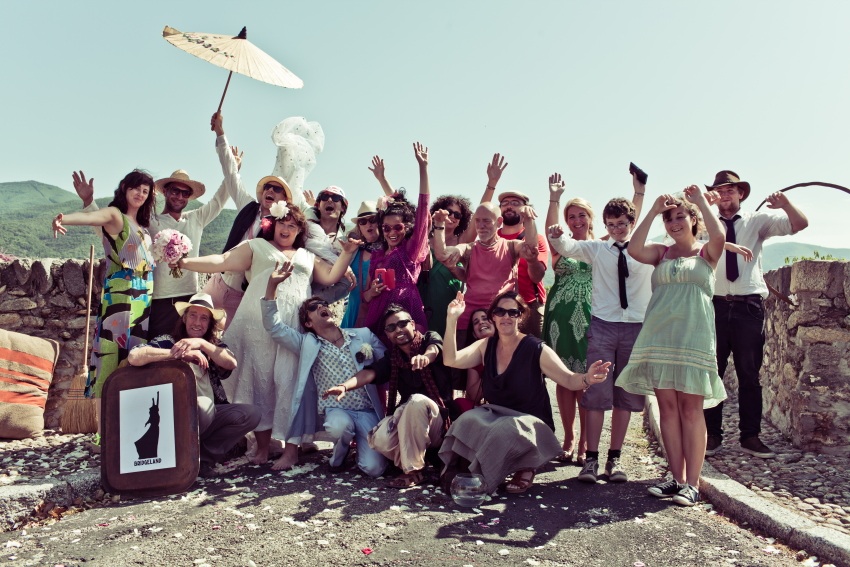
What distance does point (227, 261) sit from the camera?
516 cm

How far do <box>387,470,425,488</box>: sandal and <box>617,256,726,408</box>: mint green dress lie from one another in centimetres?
148

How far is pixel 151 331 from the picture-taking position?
5.20 meters

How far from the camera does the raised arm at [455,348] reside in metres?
4.71

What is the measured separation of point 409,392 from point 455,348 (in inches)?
21.3

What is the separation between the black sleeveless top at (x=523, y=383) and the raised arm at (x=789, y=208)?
211 cm

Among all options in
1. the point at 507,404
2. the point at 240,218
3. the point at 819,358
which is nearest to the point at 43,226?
the point at 240,218

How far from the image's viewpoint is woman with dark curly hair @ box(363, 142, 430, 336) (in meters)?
5.26

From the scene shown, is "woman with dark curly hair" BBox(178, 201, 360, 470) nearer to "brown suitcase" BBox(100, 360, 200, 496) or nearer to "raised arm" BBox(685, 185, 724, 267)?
"brown suitcase" BBox(100, 360, 200, 496)

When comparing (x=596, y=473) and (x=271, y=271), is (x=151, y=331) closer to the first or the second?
(x=271, y=271)

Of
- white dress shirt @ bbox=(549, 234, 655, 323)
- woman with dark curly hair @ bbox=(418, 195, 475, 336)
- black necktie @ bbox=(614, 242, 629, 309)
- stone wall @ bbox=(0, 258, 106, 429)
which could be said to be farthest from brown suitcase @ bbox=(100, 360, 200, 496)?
black necktie @ bbox=(614, 242, 629, 309)

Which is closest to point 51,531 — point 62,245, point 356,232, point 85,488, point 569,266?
point 85,488

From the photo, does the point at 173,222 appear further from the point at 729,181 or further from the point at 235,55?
the point at 729,181

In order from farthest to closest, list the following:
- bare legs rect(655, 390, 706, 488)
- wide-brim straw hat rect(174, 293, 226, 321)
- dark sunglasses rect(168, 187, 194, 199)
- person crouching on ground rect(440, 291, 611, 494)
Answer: dark sunglasses rect(168, 187, 194, 199)
wide-brim straw hat rect(174, 293, 226, 321)
person crouching on ground rect(440, 291, 611, 494)
bare legs rect(655, 390, 706, 488)

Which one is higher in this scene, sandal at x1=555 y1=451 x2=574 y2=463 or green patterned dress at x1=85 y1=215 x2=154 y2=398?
green patterned dress at x1=85 y1=215 x2=154 y2=398
